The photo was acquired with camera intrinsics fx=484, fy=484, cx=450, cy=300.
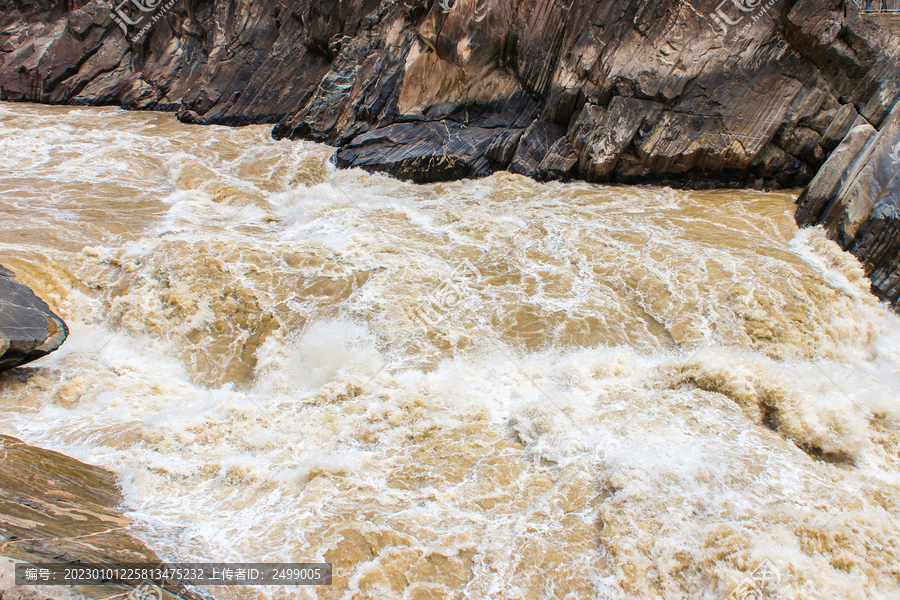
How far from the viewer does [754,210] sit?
8516mm

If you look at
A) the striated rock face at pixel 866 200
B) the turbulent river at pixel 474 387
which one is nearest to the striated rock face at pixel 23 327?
the turbulent river at pixel 474 387

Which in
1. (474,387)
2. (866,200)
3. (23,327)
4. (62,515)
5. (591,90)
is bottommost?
(23,327)

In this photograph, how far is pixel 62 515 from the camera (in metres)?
2.98

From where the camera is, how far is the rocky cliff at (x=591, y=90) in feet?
28.6

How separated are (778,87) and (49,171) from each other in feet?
45.4

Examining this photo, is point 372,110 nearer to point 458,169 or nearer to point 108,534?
point 458,169

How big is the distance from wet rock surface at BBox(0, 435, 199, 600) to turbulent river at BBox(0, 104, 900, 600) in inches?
8.0

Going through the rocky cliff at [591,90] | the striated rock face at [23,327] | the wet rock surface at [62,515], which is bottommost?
the striated rock face at [23,327]

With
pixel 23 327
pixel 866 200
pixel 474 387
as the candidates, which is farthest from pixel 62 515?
pixel 866 200

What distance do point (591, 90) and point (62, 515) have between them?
33.7ft

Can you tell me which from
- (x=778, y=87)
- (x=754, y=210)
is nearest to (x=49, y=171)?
(x=754, y=210)

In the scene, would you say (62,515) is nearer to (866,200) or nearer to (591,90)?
(866,200)

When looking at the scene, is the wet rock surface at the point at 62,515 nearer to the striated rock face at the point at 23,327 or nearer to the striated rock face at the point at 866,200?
the striated rock face at the point at 23,327

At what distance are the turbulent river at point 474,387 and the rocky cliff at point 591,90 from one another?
94 cm
